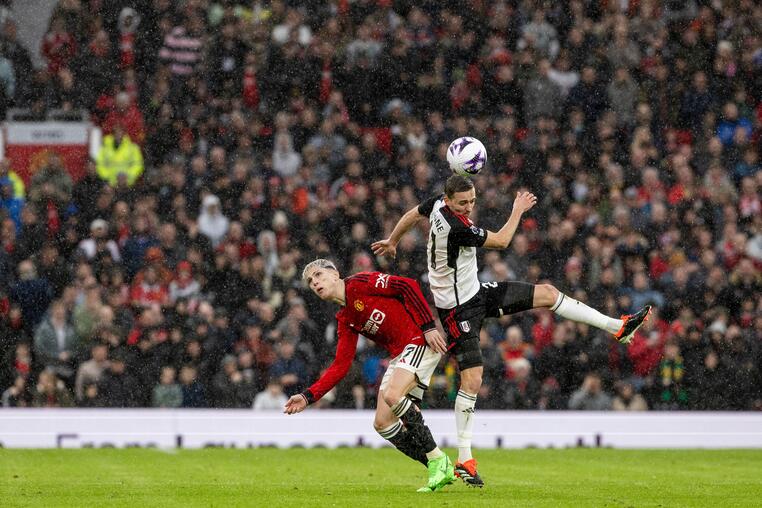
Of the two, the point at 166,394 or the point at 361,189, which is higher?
the point at 361,189

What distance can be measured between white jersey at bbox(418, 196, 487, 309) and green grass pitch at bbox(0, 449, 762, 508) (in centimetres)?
166

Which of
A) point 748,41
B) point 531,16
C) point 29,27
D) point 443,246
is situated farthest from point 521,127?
point 443,246

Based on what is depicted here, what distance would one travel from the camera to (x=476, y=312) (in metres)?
12.0

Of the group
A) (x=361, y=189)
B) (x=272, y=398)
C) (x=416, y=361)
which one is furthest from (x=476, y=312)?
(x=361, y=189)

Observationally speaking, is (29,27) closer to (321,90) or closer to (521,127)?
(321,90)

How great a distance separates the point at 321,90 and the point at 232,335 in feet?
18.7

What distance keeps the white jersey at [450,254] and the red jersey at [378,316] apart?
46 cm

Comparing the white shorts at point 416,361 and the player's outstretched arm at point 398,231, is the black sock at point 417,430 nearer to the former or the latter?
the white shorts at point 416,361

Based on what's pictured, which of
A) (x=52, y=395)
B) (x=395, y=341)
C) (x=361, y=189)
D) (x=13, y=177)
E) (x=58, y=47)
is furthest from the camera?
(x=58, y=47)

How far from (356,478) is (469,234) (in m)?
3.12

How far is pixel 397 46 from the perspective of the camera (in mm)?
23969

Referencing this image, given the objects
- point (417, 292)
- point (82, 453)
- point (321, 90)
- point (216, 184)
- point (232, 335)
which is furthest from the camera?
point (321, 90)

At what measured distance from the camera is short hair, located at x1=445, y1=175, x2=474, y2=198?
11.6 meters

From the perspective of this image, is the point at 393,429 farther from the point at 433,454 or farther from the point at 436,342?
the point at 436,342
